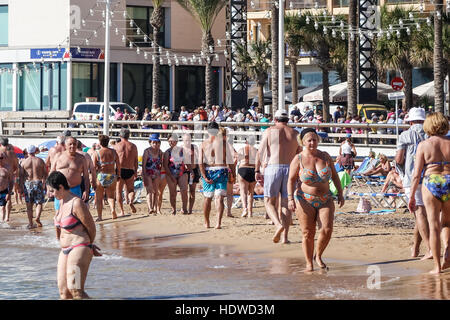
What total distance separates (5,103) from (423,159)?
39510 mm

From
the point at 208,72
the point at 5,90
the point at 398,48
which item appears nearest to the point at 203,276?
the point at 398,48

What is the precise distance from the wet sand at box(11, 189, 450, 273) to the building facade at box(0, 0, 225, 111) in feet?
86.2

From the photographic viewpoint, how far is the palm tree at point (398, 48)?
41219 millimetres

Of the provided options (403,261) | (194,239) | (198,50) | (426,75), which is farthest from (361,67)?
(403,261)

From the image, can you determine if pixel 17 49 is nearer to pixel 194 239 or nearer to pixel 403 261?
pixel 194 239

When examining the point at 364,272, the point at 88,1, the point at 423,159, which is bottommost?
the point at 364,272

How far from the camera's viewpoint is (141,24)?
157 ft

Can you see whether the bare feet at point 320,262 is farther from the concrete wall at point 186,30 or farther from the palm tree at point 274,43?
the concrete wall at point 186,30

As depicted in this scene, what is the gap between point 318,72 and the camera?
59.4 meters

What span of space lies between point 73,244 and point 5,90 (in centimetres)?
3978

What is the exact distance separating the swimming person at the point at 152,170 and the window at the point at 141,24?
28.7 meters

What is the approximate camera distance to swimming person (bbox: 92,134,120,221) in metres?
17.5

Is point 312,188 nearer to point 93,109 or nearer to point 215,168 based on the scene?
point 215,168

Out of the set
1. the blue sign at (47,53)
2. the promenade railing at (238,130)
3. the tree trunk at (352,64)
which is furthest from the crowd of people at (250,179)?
the blue sign at (47,53)
